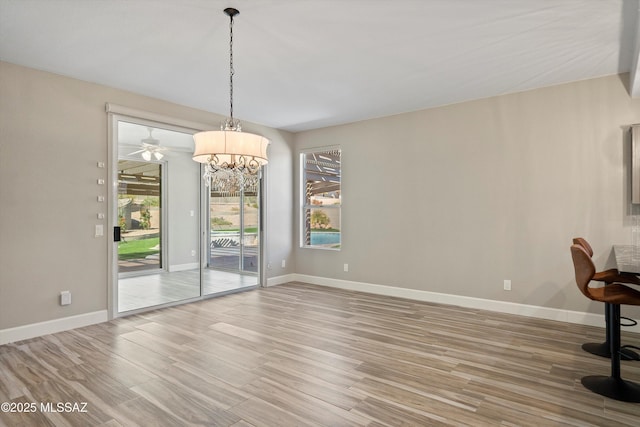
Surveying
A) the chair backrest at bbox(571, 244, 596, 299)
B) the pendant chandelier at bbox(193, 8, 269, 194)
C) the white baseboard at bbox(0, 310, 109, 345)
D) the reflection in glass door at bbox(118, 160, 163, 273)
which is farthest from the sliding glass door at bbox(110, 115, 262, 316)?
the chair backrest at bbox(571, 244, 596, 299)

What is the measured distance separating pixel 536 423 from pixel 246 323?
2895mm

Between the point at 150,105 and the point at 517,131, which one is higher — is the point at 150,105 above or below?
above

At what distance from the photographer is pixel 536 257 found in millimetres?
4180

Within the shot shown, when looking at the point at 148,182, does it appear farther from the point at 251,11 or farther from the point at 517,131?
the point at 517,131

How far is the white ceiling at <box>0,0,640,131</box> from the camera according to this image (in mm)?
2537

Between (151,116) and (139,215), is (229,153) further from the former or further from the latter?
(139,215)

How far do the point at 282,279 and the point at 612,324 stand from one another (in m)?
4.78

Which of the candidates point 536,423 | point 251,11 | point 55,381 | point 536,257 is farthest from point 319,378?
Result: point 536,257

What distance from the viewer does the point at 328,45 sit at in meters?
3.11

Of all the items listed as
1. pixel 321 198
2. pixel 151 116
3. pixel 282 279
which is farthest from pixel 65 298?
pixel 321 198

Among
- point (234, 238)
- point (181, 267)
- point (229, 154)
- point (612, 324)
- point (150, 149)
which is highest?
point (150, 149)

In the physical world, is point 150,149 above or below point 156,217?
above

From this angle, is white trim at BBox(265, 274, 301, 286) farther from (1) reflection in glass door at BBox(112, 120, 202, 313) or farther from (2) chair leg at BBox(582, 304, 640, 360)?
(2) chair leg at BBox(582, 304, 640, 360)

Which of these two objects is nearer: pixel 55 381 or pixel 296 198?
pixel 55 381
